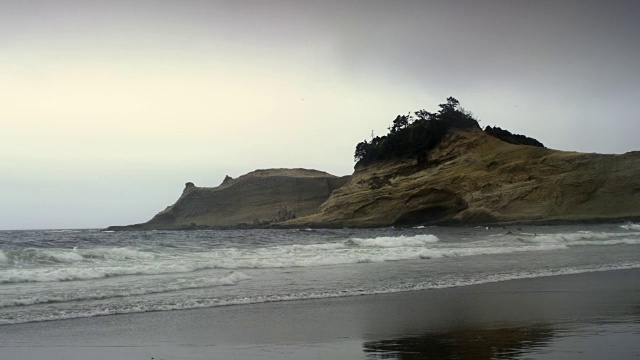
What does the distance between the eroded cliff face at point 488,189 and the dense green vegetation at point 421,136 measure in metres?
1.04

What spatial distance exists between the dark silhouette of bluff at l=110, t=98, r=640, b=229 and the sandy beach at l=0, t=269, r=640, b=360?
132 ft

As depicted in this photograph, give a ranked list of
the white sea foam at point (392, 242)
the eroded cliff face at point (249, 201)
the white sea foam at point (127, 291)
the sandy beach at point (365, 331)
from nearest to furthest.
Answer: the sandy beach at point (365, 331)
the white sea foam at point (127, 291)
the white sea foam at point (392, 242)
the eroded cliff face at point (249, 201)

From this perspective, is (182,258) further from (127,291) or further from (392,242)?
(392,242)

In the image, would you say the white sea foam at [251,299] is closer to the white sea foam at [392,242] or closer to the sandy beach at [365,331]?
the sandy beach at [365,331]

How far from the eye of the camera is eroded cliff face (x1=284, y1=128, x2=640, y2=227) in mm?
48719

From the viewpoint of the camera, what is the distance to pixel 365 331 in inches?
316

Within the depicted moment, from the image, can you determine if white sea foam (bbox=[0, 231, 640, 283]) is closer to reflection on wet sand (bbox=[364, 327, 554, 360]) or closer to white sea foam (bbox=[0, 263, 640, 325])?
white sea foam (bbox=[0, 263, 640, 325])

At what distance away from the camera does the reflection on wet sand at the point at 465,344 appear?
20.8 feet

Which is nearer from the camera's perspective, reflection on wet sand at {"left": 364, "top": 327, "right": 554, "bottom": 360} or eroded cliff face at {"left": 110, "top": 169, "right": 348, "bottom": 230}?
reflection on wet sand at {"left": 364, "top": 327, "right": 554, "bottom": 360}

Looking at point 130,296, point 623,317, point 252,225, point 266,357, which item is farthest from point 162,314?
point 252,225

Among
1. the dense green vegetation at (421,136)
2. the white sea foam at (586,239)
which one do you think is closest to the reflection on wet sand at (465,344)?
the white sea foam at (586,239)

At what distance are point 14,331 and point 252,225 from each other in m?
59.7

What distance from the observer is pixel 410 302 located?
1084 centimetres

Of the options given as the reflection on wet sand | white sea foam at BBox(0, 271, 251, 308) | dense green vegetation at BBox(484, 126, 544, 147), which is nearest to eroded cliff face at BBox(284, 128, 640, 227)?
dense green vegetation at BBox(484, 126, 544, 147)
